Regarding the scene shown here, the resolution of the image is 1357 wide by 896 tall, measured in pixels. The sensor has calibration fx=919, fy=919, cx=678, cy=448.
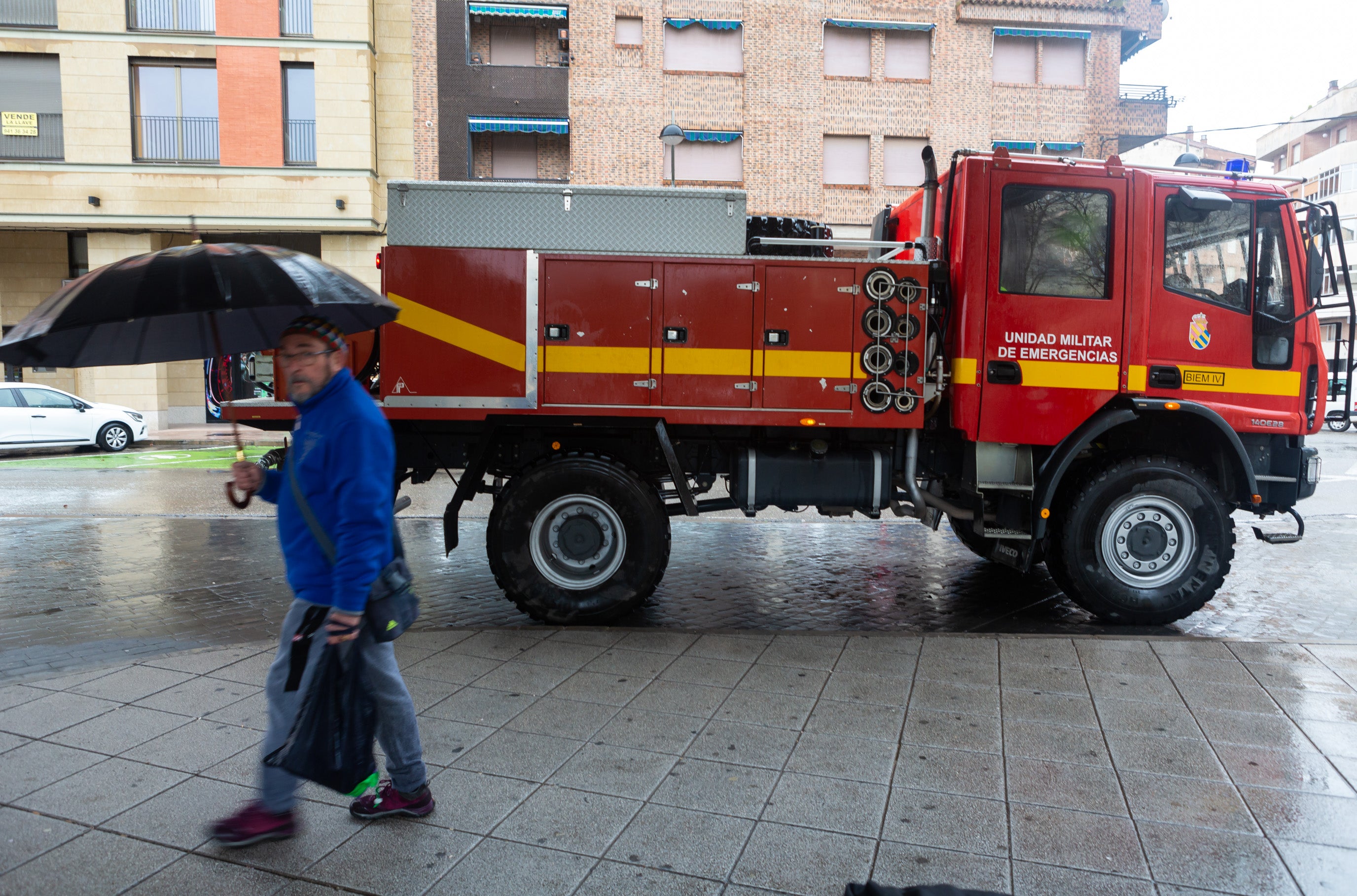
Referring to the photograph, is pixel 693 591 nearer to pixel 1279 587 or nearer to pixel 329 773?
pixel 329 773

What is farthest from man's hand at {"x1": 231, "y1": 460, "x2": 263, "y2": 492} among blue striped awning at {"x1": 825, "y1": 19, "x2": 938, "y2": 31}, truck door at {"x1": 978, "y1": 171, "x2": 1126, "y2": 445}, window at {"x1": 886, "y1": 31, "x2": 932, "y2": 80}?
window at {"x1": 886, "y1": 31, "x2": 932, "y2": 80}

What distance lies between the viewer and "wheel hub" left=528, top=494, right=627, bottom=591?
5.91 m

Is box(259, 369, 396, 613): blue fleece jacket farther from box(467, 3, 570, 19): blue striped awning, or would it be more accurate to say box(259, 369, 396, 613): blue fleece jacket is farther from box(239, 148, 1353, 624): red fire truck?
box(467, 3, 570, 19): blue striped awning

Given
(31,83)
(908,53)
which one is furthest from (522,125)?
(31,83)

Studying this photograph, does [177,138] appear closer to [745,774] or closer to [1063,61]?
[745,774]

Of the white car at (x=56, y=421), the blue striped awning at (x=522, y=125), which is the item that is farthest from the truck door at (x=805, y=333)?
the blue striped awning at (x=522, y=125)

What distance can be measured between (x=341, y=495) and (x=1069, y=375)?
4721mm

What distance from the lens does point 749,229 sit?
20.1 ft

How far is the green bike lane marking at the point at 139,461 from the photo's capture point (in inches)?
631

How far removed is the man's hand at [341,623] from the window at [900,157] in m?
27.3

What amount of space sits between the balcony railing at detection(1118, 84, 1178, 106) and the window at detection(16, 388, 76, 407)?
29.8 metres

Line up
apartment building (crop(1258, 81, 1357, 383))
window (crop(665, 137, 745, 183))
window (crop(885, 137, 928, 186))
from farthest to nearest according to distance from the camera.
A: apartment building (crop(1258, 81, 1357, 383)) → window (crop(885, 137, 928, 186)) → window (crop(665, 137, 745, 183))

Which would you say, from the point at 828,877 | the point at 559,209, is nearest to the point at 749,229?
the point at 559,209

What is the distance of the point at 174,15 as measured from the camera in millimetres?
22844
